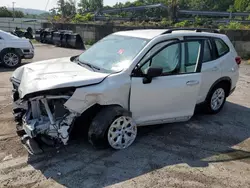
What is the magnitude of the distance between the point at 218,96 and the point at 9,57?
797 cm

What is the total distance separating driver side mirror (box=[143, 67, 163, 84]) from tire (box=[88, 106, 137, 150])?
561 millimetres

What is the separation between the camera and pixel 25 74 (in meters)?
4.57

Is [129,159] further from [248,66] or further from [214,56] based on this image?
[248,66]

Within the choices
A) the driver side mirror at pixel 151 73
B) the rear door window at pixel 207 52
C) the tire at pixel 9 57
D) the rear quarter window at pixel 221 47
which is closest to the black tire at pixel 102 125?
the driver side mirror at pixel 151 73

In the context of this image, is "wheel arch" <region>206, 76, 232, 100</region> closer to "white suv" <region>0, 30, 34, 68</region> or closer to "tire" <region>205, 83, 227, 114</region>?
"tire" <region>205, 83, 227, 114</region>

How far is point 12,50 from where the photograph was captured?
11.1 meters

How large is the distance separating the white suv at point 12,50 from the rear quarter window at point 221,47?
25.5 ft

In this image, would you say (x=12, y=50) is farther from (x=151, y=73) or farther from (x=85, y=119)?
(x=151, y=73)

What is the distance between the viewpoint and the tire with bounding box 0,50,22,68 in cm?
1092

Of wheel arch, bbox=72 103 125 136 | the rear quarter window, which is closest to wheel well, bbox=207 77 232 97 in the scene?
the rear quarter window

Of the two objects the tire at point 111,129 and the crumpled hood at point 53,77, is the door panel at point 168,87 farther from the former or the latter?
the crumpled hood at point 53,77

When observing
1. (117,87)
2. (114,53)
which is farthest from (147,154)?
(114,53)

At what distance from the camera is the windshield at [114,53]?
4.57 m

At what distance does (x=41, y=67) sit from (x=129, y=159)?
6.66 ft
